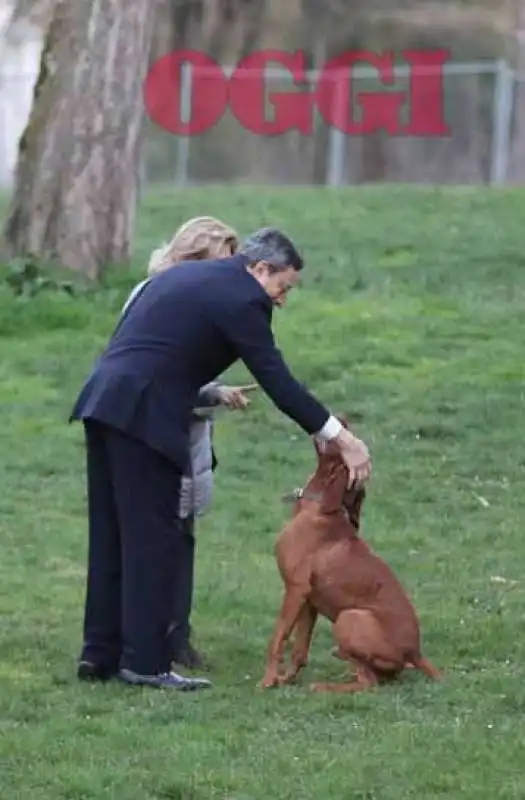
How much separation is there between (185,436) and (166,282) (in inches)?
21.7

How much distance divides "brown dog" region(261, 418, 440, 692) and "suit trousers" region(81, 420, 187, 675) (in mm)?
423

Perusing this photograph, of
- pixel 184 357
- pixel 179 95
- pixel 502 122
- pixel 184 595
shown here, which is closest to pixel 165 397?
pixel 184 357

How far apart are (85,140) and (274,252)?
933cm

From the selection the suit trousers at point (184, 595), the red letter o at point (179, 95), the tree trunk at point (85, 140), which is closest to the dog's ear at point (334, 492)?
the suit trousers at point (184, 595)

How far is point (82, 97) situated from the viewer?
50.3ft

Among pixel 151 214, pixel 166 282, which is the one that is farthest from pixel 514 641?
pixel 151 214

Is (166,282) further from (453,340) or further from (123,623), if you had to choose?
(453,340)

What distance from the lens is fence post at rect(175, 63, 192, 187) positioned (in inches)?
1177

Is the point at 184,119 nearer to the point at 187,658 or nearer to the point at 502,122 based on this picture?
the point at 502,122

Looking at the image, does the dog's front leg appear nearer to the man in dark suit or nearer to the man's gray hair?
the man in dark suit

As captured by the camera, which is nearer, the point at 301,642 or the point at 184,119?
the point at 301,642

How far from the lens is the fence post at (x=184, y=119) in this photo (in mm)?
29891

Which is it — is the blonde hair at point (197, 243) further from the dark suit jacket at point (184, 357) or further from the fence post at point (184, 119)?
the fence post at point (184, 119)

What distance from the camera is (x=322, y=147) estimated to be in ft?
107
